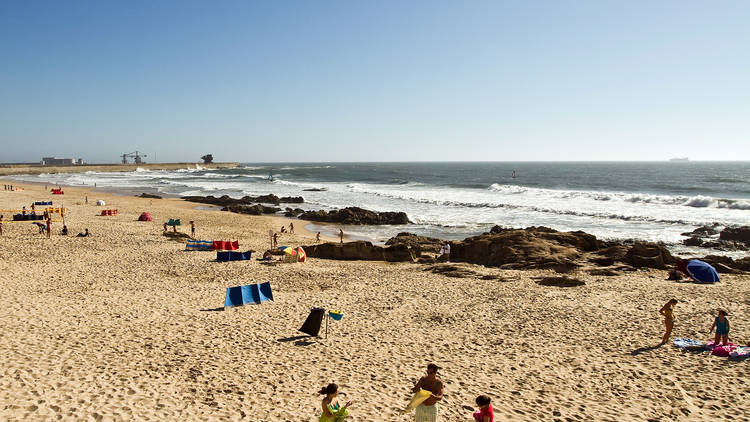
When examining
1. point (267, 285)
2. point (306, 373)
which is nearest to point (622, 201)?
point (267, 285)

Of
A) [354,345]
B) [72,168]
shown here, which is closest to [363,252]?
[354,345]

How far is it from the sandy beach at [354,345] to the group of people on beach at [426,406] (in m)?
1.23

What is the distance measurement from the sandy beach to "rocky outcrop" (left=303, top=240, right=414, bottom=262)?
2600 mm

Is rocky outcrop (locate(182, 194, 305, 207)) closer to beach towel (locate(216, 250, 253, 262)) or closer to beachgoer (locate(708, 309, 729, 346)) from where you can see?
Result: beach towel (locate(216, 250, 253, 262))

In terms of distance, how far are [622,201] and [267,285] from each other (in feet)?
141

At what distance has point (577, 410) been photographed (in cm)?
739

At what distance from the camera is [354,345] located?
10.1 meters

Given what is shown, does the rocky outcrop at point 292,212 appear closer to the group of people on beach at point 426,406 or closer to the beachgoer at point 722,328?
the beachgoer at point 722,328

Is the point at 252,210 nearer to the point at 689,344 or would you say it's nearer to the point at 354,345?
the point at 354,345

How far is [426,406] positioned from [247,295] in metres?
8.36

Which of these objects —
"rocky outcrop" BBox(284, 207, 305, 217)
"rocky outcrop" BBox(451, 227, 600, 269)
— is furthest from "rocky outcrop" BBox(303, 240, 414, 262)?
"rocky outcrop" BBox(284, 207, 305, 217)

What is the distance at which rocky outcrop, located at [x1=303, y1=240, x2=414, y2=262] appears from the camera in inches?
801

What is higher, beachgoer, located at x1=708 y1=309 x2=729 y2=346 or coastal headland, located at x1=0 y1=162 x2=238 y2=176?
coastal headland, located at x1=0 y1=162 x2=238 y2=176

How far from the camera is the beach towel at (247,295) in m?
12.8
